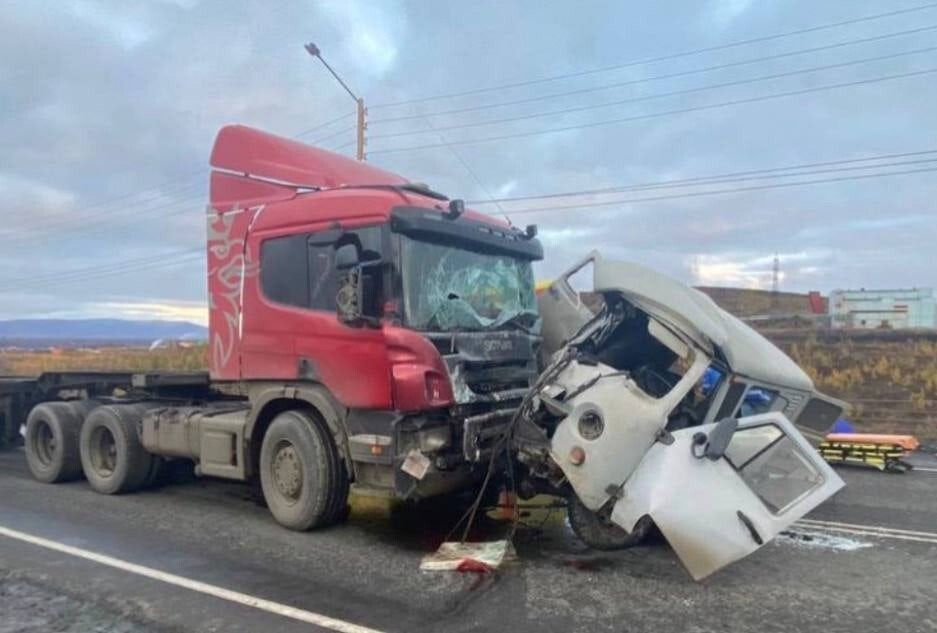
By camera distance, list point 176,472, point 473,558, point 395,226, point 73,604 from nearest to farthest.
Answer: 1. point 73,604
2. point 473,558
3. point 395,226
4. point 176,472

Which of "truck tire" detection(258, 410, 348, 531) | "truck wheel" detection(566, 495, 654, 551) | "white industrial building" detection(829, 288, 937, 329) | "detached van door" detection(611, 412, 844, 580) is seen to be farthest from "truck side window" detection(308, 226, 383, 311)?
"white industrial building" detection(829, 288, 937, 329)

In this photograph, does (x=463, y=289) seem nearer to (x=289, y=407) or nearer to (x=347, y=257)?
(x=347, y=257)

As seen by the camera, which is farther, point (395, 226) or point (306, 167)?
point (306, 167)

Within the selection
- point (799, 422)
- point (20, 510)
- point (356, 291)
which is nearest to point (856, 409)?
point (799, 422)

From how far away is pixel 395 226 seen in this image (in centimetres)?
588

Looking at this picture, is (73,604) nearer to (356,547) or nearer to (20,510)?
(356,547)

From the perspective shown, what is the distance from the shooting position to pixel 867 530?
21.5 feet

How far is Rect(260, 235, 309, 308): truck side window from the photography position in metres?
6.42

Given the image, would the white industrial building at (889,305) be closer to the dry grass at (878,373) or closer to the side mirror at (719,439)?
the dry grass at (878,373)

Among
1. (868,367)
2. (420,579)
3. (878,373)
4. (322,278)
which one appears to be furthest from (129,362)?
(868,367)

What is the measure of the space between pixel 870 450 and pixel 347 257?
24.6ft

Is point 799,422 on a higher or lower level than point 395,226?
lower

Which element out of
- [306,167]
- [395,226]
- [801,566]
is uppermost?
[306,167]

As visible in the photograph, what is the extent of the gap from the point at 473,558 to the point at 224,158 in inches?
180
